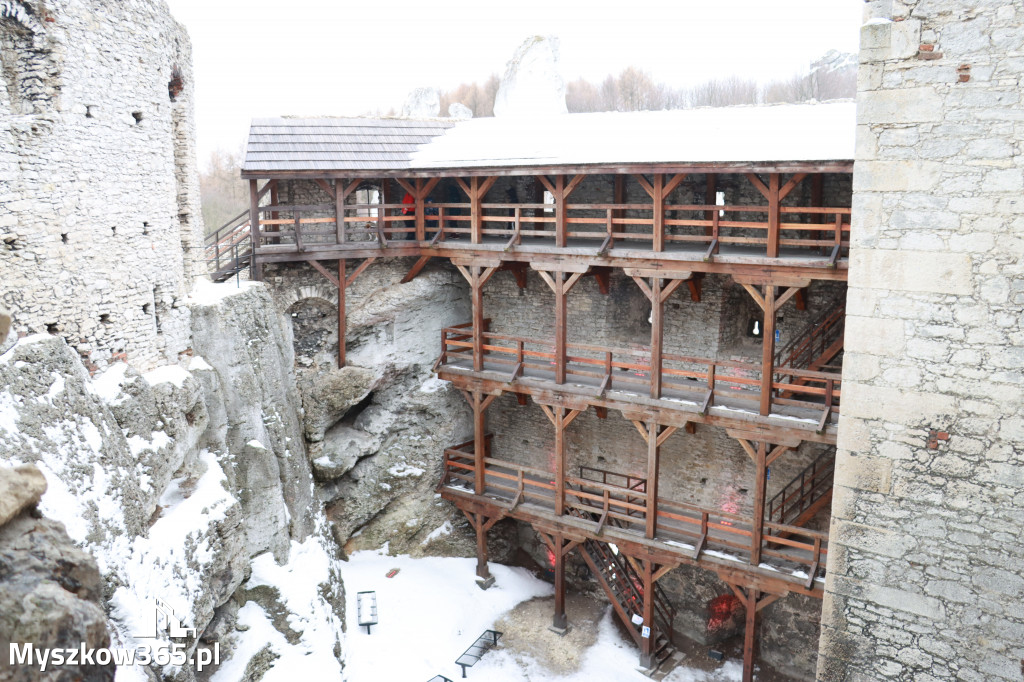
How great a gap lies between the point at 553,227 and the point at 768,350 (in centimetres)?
598

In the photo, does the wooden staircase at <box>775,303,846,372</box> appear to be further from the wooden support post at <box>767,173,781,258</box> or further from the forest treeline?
the forest treeline

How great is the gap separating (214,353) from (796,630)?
1148cm

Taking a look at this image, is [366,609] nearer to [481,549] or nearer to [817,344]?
[481,549]

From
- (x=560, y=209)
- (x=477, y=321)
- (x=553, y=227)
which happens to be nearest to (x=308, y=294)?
(x=477, y=321)

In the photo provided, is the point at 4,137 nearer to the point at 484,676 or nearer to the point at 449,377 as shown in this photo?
the point at 449,377

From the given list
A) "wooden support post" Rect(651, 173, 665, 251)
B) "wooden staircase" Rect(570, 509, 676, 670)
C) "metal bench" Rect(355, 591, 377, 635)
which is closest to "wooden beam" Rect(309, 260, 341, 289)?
"metal bench" Rect(355, 591, 377, 635)

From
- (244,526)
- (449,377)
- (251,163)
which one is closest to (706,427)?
(449,377)

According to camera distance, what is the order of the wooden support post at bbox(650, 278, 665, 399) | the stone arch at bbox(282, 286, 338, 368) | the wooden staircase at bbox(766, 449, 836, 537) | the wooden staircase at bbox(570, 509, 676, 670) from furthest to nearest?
1. the stone arch at bbox(282, 286, 338, 368)
2. the wooden staircase at bbox(570, 509, 676, 670)
3. the wooden staircase at bbox(766, 449, 836, 537)
4. the wooden support post at bbox(650, 278, 665, 399)

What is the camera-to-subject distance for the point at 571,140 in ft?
50.2

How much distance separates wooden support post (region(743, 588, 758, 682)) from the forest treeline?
28.5 metres

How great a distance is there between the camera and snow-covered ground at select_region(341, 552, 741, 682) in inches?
553

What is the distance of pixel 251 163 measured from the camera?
1466 centimetres

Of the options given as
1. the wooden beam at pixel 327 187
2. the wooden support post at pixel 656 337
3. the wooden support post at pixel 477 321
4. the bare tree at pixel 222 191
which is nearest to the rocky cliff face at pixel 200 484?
the wooden beam at pixel 327 187

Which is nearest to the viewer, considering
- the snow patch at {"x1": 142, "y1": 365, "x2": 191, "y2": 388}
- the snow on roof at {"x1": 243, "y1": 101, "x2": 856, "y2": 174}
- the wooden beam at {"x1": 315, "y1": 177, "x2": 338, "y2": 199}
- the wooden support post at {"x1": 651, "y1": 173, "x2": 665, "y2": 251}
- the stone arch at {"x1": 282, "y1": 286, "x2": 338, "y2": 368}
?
the snow patch at {"x1": 142, "y1": 365, "x2": 191, "y2": 388}
